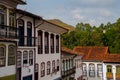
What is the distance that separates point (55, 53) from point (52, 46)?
55.0 inches

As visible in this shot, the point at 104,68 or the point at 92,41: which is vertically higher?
the point at 92,41

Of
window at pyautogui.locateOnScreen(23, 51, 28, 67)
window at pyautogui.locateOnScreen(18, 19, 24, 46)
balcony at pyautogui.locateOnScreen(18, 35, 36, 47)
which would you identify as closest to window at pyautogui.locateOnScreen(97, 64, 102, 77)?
balcony at pyautogui.locateOnScreen(18, 35, 36, 47)

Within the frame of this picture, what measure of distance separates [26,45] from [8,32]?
4.11 metres

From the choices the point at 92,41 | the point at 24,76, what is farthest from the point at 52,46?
the point at 92,41

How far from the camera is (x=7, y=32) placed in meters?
19.9

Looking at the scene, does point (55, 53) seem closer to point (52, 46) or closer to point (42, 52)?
point (52, 46)

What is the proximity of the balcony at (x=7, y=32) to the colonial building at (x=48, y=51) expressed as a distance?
18.1 ft

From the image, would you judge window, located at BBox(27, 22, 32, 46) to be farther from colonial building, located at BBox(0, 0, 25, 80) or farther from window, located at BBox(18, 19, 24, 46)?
colonial building, located at BBox(0, 0, 25, 80)

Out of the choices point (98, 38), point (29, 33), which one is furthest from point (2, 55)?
point (98, 38)

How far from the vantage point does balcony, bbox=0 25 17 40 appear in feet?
63.1

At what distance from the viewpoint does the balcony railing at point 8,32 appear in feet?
63.2

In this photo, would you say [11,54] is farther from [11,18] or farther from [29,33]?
[29,33]

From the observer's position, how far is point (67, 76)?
38312mm

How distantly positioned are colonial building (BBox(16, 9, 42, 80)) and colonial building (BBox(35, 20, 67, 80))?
1203 millimetres
